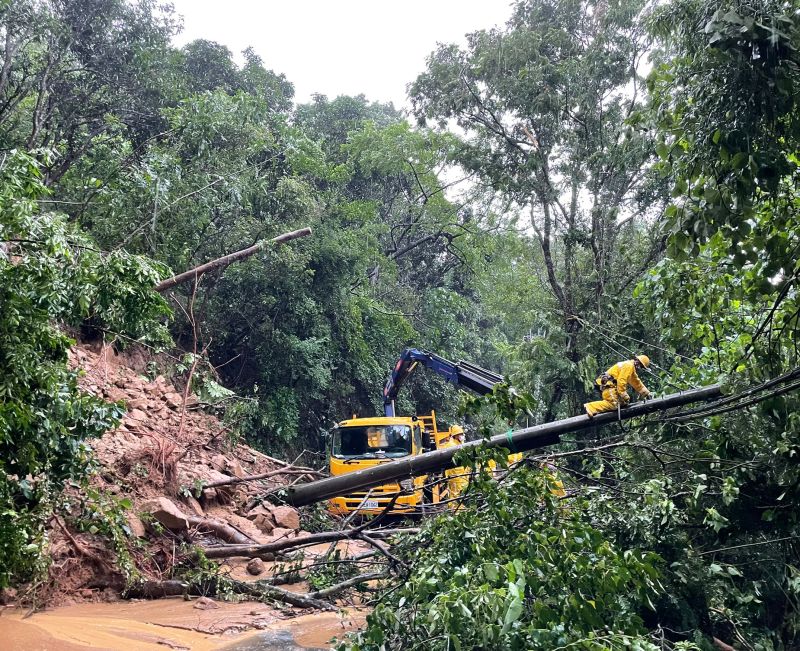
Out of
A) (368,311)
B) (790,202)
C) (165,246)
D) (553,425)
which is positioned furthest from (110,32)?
(790,202)

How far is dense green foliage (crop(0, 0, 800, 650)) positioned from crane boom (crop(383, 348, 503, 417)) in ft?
2.20

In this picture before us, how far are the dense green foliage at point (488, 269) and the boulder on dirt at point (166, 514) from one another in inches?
70.6

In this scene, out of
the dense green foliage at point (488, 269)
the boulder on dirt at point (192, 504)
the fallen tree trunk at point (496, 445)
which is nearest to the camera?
the dense green foliage at point (488, 269)

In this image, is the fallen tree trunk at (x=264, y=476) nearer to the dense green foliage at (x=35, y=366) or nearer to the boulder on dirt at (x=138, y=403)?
the boulder on dirt at (x=138, y=403)

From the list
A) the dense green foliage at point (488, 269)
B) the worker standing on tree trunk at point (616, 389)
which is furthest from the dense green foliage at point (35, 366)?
the worker standing on tree trunk at point (616, 389)

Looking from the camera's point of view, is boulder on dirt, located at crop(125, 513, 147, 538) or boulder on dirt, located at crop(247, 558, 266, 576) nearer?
boulder on dirt, located at crop(125, 513, 147, 538)

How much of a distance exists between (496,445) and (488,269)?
16572mm

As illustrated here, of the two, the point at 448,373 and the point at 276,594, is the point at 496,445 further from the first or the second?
the point at 448,373

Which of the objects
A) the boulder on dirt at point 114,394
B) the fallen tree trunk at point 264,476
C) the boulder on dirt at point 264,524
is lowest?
the boulder on dirt at point 264,524

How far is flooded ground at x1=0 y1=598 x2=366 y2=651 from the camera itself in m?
4.89

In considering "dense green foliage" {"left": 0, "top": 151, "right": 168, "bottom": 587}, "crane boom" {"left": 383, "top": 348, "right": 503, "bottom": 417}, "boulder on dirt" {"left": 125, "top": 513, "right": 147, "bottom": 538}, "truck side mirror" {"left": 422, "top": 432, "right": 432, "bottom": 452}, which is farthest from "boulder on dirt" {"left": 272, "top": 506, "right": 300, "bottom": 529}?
"dense green foliage" {"left": 0, "top": 151, "right": 168, "bottom": 587}

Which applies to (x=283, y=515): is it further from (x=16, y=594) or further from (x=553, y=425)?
(x=553, y=425)

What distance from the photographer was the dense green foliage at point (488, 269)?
335 cm

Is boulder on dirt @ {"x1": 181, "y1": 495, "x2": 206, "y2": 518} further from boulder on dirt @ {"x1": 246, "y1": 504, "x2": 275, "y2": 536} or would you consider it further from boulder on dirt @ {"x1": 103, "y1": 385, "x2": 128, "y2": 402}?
boulder on dirt @ {"x1": 103, "y1": 385, "x2": 128, "y2": 402}
